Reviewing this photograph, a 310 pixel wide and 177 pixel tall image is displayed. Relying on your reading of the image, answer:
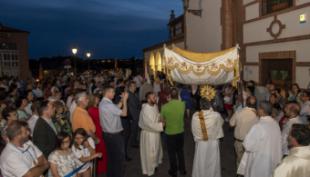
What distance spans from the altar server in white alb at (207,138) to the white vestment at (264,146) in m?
1.07

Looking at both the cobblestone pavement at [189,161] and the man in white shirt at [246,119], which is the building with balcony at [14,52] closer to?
the cobblestone pavement at [189,161]

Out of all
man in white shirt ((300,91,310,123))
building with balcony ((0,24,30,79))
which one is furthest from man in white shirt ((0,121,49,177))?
building with balcony ((0,24,30,79))

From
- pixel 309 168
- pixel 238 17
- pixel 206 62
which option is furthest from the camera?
pixel 238 17

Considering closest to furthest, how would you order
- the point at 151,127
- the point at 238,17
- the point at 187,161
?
the point at 151,127 < the point at 187,161 < the point at 238,17

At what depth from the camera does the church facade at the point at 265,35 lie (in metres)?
11.1

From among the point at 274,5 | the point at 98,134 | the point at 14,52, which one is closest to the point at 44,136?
the point at 98,134

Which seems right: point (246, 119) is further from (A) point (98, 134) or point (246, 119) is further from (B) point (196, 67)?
(B) point (196, 67)

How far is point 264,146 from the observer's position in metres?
5.90

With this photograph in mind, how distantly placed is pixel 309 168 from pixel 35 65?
55.0m

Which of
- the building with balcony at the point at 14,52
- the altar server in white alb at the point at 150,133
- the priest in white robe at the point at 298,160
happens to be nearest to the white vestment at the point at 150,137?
the altar server in white alb at the point at 150,133

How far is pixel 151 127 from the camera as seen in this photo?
769cm

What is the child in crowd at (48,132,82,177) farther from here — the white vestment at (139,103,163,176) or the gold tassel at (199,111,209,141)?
the gold tassel at (199,111,209,141)

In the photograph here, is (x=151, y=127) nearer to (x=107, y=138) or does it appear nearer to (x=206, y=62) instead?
(x=107, y=138)

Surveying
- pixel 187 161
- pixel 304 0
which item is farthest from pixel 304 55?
pixel 187 161
